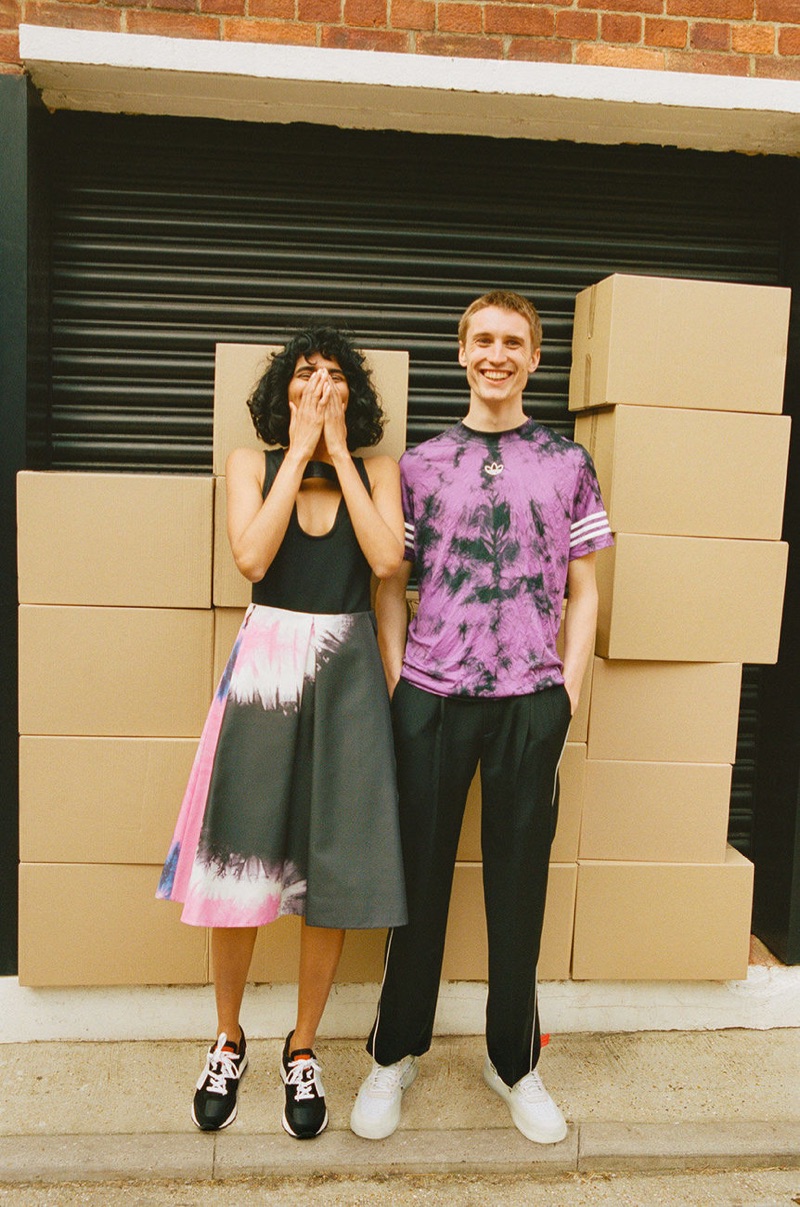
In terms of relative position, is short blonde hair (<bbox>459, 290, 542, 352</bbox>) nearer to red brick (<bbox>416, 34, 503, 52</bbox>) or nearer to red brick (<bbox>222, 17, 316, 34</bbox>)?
red brick (<bbox>416, 34, 503, 52</bbox>)

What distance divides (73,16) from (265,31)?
1.72 feet

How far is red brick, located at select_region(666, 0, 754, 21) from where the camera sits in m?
2.57

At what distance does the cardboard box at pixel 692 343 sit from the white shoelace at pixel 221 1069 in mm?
2060

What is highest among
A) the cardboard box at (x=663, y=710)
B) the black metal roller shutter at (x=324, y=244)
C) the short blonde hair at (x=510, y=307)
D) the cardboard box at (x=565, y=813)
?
the black metal roller shutter at (x=324, y=244)

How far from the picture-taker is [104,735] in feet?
8.07

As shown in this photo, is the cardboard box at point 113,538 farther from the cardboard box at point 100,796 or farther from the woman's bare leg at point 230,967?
the woman's bare leg at point 230,967

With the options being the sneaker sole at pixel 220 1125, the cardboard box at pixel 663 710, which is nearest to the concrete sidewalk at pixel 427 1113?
the sneaker sole at pixel 220 1125

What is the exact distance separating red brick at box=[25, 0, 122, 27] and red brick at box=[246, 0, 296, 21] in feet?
1.20

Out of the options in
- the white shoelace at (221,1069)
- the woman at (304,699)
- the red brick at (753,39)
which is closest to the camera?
the woman at (304,699)

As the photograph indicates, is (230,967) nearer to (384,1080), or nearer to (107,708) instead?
(384,1080)

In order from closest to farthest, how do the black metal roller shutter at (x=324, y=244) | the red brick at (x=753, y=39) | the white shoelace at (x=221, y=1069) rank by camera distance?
1. the white shoelace at (x=221, y=1069)
2. the red brick at (x=753, y=39)
3. the black metal roller shutter at (x=324, y=244)

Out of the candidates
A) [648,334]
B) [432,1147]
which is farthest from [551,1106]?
[648,334]

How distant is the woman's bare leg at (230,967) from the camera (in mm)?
2232

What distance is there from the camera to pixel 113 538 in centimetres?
239
